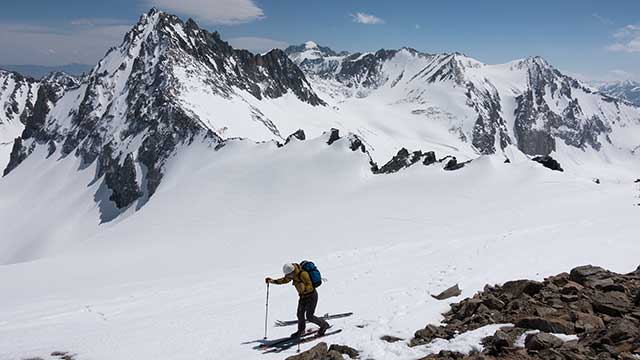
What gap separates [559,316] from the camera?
453 inches

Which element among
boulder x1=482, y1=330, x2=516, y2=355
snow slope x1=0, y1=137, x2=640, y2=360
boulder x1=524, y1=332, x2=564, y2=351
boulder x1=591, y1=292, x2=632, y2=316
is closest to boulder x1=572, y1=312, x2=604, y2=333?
boulder x1=591, y1=292, x2=632, y2=316

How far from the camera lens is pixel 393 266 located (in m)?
24.1

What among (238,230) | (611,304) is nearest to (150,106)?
(238,230)

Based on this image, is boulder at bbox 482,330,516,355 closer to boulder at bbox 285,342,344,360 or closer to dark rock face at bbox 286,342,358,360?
dark rock face at bbox 286,342,358,360

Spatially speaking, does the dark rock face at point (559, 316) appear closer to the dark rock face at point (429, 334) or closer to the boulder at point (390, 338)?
the dark rock face at point (429, 334)

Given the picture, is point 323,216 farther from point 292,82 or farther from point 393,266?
point 292,82

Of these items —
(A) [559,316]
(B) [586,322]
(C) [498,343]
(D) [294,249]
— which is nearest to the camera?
(C) [498,343]

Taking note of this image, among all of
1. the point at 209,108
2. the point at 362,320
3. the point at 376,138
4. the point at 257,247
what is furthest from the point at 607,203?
the point at 376,138

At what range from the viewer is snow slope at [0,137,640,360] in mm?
15727

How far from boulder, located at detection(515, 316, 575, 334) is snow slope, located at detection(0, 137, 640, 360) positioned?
2.68m

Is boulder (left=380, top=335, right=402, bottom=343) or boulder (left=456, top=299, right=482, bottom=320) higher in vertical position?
boulder (left=456, top=299, right=482, bottom=320)

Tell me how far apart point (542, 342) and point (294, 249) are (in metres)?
25.1

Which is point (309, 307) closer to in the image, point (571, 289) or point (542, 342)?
point (542, 342)

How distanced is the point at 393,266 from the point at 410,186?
2449 cm
